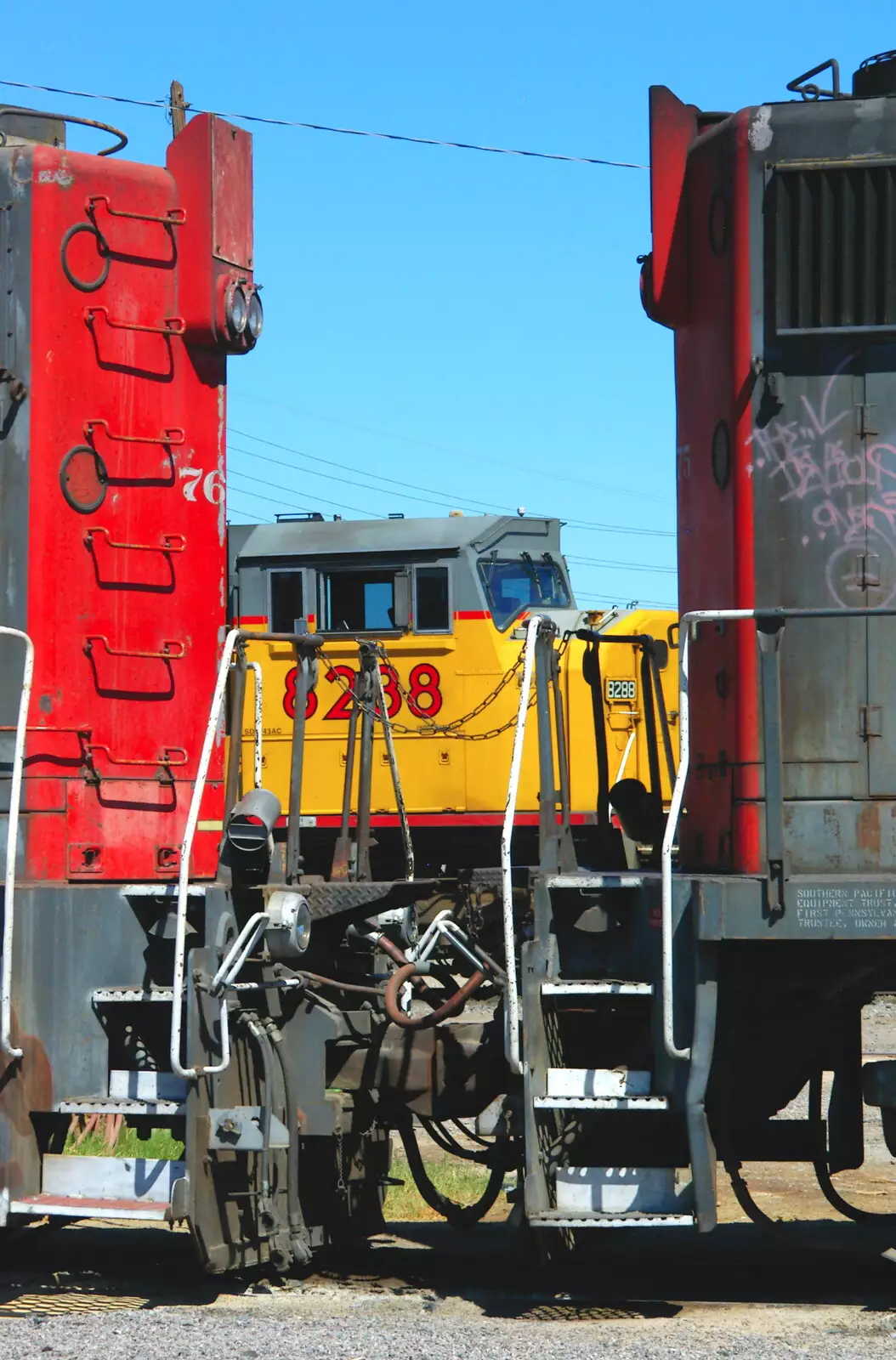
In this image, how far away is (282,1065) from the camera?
607cm

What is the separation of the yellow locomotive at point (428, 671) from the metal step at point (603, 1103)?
8.17 m

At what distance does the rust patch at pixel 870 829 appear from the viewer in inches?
227

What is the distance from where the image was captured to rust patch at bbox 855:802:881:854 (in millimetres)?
5770

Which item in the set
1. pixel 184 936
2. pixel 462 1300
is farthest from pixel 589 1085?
pixel 184 936

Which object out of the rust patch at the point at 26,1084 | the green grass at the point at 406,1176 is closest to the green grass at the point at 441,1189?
the green grass at the point at 406,1176

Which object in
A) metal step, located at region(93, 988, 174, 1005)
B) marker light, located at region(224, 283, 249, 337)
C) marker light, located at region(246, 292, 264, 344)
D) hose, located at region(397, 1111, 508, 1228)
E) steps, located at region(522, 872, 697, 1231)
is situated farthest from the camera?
marker light, located at region(246, 292, 264, 344)

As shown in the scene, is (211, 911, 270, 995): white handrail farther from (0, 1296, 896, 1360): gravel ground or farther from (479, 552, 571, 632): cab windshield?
(479, 552, 571, 632): cab windshield

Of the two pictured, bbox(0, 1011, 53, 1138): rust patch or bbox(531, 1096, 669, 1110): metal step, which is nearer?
bbox(531, 1096, 669, 1110): metal step

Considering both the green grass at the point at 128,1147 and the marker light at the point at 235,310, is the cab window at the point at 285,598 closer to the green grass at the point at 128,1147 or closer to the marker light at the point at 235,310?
the green grass at the point at 128,1147

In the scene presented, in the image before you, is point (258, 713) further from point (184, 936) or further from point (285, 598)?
point (285, 598)

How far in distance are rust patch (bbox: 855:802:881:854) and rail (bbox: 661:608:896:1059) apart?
1.41ft

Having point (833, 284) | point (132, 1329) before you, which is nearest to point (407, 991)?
point (132, 1329)

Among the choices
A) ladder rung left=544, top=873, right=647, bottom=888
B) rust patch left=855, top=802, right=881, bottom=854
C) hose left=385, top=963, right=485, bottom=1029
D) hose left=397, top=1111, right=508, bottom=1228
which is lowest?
hose left=397, top=1111, right=508, bottom=1228

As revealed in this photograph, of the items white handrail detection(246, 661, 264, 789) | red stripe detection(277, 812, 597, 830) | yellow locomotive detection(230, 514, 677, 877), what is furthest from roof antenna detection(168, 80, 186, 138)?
white handrail detection(246, 661, 264, 789)
